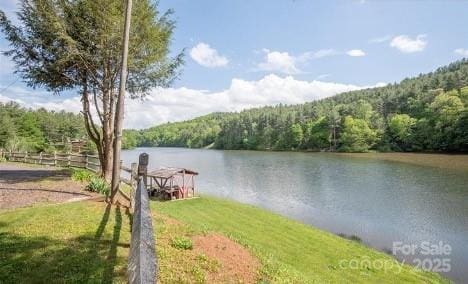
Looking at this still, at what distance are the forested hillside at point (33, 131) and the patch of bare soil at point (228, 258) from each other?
60.1 m

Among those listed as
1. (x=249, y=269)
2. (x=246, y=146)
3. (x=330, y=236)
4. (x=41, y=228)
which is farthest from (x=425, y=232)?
(x=246, y=146)

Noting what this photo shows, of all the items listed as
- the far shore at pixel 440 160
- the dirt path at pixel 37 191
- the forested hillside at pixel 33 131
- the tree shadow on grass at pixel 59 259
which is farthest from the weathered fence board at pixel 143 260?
the forested hillside at pixel 33 131

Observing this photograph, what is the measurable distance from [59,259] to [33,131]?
96300 mm

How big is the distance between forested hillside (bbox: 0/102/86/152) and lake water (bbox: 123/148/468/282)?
148ft

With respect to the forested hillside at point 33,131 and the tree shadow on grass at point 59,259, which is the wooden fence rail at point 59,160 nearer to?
the tree shadow on grass at point 59,259

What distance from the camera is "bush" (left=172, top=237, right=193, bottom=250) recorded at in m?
8.72

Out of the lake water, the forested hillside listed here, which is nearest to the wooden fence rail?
the lake water

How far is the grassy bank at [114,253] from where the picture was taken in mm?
6609

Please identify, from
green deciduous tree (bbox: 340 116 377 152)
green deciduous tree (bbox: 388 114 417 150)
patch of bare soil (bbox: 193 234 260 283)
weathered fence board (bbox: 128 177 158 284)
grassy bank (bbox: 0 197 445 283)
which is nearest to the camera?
weathered fence board (bbox: 128 177 158 284)

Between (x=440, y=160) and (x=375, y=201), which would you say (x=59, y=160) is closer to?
(x=375, y=201)

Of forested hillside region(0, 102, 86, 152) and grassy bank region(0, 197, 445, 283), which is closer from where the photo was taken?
grassy bank region(0, 197, 445, 283)

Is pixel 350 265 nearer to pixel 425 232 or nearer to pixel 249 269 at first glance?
pixel 249 269

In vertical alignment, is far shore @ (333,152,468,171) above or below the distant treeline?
below

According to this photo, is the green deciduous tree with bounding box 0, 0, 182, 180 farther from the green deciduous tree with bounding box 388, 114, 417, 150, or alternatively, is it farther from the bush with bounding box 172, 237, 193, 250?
the green deciduous tree with bounding box 388, 114, 417, 150
